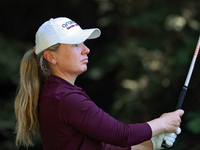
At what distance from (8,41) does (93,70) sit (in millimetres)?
1050

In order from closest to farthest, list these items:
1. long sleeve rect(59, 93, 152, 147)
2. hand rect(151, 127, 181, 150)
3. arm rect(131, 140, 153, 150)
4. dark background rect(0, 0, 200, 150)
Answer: long sleeve rect(59, 93, 152, 147) < hand rect(151, 127, 181, 150) < arm rect(131, 140, 153, 150) < dark background rect(0, 0, 200, 150)

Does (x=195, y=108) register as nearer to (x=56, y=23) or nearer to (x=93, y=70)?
(x=93, y=70)

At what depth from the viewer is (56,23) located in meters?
1.66

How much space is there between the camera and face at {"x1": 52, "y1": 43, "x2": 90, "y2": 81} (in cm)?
163

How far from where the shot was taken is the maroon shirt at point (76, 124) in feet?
4.88

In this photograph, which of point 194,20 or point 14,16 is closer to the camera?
point 194,20

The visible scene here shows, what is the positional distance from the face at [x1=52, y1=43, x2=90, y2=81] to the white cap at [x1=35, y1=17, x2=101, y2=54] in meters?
0.05

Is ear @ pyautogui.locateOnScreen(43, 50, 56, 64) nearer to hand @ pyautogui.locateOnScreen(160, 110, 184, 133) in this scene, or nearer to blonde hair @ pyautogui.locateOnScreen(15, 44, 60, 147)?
blonde hair @ pyautogui.locateOnScreen(15, 44, 60, 147)

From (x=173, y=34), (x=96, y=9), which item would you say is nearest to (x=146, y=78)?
(x=173, y=34)

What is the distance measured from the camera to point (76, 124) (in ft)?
4.90

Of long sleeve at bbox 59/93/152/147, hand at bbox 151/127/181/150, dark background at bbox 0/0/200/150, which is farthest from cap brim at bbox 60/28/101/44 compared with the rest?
dark background at bbox 0/0/200/150

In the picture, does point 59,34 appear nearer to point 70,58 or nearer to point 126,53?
point 70,58

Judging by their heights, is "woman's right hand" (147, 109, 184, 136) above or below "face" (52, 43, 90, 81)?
below

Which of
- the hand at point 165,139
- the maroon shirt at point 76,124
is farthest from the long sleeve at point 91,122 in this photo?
the hand at point 165,139
